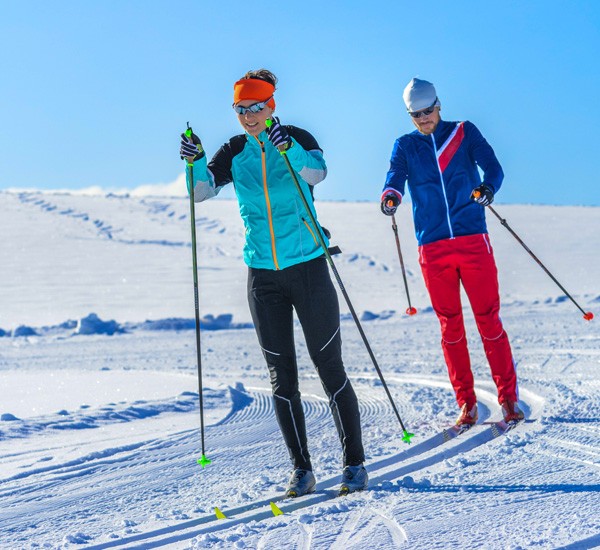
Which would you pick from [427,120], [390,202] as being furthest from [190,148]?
[427,120]

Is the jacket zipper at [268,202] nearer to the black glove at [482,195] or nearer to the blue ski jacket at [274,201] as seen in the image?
the blue ski jacket at [274,201]

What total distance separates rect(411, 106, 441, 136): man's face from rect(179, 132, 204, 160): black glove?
153cm

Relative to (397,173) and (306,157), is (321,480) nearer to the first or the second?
(306,157)

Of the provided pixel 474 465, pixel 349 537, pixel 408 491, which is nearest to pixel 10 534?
pixel 349 537

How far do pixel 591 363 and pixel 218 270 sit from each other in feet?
59.1

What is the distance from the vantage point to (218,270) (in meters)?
24.5

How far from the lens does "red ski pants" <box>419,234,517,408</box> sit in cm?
471

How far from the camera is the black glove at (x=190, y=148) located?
3.62m

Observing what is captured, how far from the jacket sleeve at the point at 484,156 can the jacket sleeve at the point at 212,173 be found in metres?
1.60

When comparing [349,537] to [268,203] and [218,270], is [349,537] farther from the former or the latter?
[218,270]

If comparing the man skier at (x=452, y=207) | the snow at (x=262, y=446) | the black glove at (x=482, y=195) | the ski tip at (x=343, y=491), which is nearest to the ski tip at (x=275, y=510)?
the snow at (x=262, y=446)

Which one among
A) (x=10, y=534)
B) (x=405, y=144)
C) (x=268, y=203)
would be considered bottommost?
(x=10, y=534)

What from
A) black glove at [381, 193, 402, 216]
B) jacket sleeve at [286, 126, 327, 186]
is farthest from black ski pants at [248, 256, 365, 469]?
black glove at [381, 193, 402, 216]

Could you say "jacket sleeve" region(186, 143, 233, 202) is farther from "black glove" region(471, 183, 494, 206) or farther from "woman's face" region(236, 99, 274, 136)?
"black glove" region(471, 183, 494, 206)
